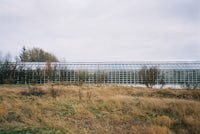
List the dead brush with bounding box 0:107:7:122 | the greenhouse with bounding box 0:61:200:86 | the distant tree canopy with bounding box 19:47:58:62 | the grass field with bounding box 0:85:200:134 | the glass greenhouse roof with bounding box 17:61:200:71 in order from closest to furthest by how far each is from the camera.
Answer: the grass field with bounding box 0:85:200:134, the dead brush with bounding box 0:107:7:122, the greenhouse with bounding box 0:61:200:86, the glass greenhouse roof with bounding box 17:61:200:71, the distant tree canopy with bounding box 19:47:58:62

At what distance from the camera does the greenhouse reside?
35.2 m

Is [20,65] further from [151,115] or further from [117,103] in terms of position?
[151,115]

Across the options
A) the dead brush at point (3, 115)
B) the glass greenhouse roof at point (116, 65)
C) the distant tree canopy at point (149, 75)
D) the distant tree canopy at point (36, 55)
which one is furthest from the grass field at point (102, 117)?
the distant tree canopy at point (36, 55)

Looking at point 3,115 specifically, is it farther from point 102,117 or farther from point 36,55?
point 36,55

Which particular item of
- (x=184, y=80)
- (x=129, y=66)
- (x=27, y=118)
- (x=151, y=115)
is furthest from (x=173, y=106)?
(x=129, y=66)

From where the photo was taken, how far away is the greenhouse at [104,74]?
116 feet

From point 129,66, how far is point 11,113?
27.3 meters

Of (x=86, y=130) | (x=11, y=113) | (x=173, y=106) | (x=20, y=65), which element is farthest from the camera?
(x=20, y=65)

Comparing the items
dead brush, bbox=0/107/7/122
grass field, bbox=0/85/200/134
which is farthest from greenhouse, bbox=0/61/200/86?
dead brush, bbox=0/107/7/122

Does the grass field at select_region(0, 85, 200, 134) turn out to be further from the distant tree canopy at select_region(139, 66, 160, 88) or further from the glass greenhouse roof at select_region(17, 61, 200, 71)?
the glass greenhouse roof at select_region(17, 61, 200, 71)

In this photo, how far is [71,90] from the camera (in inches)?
845

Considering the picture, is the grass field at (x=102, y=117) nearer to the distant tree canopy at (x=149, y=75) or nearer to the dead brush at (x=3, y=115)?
the dead brush at (x=3, y=115)

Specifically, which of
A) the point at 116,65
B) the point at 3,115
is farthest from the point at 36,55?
the point at 3,115

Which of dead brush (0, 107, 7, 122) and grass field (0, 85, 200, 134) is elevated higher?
dead brush (0, 107, 7, 122)
